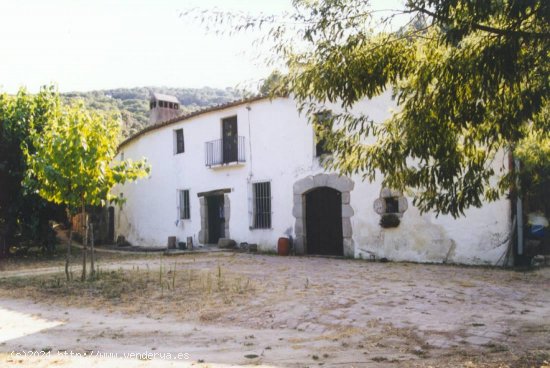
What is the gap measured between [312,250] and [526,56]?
413 inches

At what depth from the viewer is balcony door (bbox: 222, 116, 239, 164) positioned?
52.1 ft

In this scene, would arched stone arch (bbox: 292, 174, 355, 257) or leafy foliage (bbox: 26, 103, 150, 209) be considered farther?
arched stone arch (bbox: 292, 174, 355, 257)

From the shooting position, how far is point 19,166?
46.8ft

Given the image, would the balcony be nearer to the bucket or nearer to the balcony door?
the balcony door

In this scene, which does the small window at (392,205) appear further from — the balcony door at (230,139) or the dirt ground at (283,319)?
the balcony door at (230,139)

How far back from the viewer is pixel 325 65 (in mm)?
4414

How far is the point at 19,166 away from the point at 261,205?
7089 millimetres

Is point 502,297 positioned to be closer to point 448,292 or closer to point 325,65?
point 448,292

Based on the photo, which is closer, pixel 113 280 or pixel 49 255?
pixel 113 280

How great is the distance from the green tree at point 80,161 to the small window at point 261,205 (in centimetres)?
604

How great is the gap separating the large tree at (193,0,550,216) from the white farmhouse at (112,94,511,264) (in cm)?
644

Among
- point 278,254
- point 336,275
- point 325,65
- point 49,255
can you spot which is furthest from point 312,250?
point 325,65

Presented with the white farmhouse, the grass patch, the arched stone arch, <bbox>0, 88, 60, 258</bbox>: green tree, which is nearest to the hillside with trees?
the white farmhouse

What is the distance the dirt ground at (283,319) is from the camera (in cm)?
438
